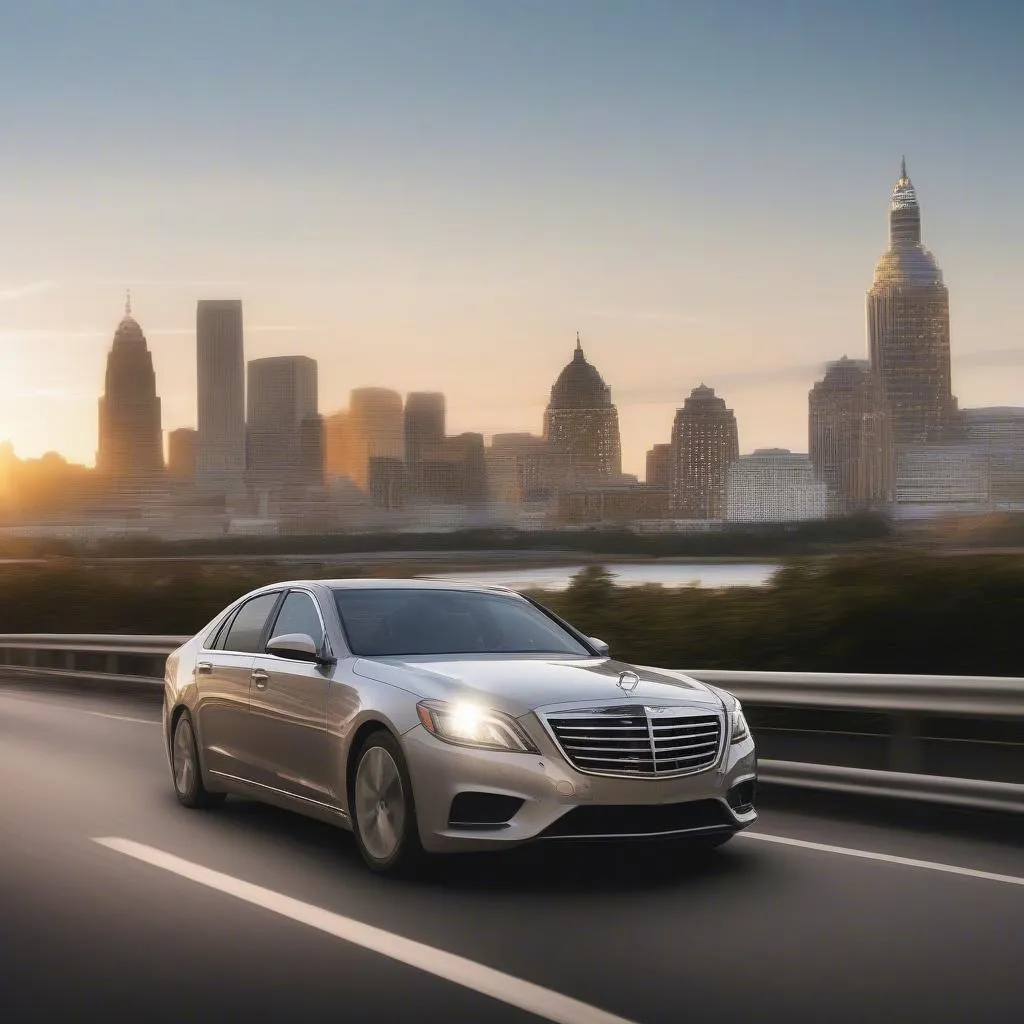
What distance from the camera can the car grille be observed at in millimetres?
7484

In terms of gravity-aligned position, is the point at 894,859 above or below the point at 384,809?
below

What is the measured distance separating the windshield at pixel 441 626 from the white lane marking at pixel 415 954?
1.46m

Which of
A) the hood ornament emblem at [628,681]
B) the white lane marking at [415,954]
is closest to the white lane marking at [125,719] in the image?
the white lane marking at [415,954]

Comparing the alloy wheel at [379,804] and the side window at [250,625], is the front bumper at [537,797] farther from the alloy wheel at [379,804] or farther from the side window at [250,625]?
the side window at [250,625]

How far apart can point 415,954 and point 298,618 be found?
11.4 ft

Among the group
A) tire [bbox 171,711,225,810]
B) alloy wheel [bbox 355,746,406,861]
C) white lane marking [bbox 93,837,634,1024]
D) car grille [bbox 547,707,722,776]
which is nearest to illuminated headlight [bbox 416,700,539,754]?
car grille [bbox 547,707,722,776]

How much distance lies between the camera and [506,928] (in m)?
6.71

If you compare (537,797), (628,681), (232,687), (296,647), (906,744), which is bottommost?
(906,744)

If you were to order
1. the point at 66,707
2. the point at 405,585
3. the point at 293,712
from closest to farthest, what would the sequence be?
the point at 293,712 < the point at 405,585 < the point at 66,707

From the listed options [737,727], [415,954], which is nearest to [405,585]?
[737,727]

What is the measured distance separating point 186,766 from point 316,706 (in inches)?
85.8

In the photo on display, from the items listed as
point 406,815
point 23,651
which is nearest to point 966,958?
point 406,815

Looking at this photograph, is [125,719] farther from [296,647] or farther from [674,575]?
[296,647]

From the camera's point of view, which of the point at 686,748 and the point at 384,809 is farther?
the point at 384,809
